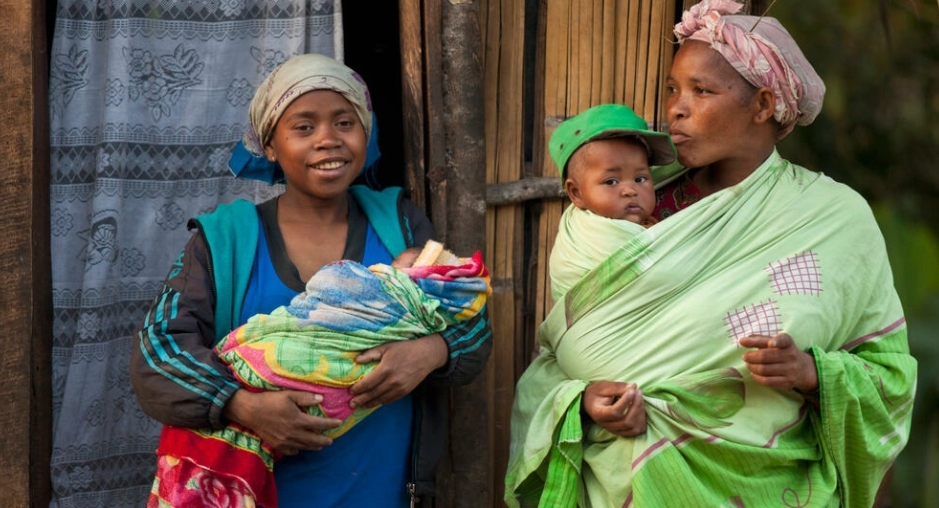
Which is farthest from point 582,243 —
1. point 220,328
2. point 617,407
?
point 220,328

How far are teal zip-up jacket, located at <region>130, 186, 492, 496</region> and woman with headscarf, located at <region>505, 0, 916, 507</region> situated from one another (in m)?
0.24

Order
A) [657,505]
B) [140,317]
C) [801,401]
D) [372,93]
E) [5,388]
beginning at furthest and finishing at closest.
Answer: [372,93] < [140,317] < [5,388] < [801,401] < [657,505]

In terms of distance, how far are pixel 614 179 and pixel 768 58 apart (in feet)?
1.69

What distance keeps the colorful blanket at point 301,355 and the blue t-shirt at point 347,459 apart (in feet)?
0.43

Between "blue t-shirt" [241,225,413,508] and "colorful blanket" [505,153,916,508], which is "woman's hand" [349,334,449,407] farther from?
"colorful blanket" [505,153,916,508]

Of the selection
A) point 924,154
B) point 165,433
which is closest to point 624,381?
point 165,433

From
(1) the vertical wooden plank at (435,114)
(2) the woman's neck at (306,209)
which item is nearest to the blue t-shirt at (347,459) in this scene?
(2) the woman's neck at (306,209)

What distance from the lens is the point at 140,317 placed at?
3.48 meters

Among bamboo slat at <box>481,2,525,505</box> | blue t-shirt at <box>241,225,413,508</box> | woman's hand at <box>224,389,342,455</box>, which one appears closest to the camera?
woman's hand at <box>224,389,342,455</box>

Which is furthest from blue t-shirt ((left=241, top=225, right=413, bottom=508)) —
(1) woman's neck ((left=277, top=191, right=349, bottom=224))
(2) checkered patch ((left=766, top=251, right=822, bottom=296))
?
(2) checkered patch ((left=766, top=251, right=822, bottom=296))

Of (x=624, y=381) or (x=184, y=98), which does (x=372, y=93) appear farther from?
(x=624, y=381)

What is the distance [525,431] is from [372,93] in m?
1.72

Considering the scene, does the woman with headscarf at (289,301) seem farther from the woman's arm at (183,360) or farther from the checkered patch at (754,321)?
the checkered patch at (754,321)

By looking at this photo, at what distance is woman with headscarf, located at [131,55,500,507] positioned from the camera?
8.89ft
